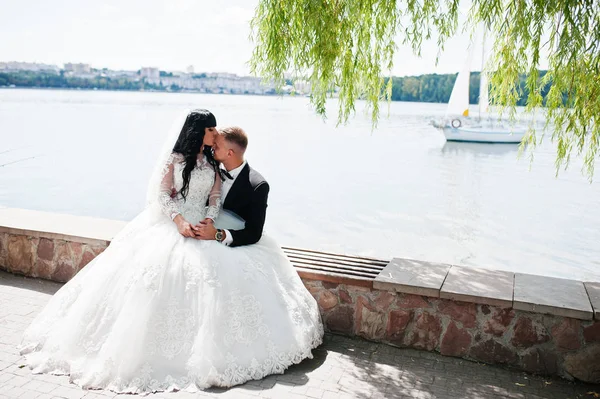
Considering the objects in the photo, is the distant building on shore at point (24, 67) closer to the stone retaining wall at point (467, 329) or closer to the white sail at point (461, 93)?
the white sail at point (461, 93)

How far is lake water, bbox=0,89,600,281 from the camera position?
15336 millimetres

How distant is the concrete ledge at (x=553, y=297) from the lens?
383 centimetres

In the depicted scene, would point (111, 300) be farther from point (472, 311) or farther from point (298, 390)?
point (472, 311)

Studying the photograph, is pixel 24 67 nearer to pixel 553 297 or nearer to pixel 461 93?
pixel 461 93

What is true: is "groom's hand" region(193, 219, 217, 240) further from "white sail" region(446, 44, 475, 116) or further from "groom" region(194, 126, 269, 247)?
"white sail" region(446, 44, 475, 116)

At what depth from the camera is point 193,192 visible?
13.9 ft

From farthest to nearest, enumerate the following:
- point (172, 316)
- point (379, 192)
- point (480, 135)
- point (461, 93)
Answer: point (480, 135)
point (461, 93)
point (379, 192)
point (172, 316)

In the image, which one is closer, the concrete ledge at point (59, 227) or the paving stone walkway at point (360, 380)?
the paving stone walkway at point (360, 380)

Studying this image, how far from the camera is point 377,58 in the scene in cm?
555

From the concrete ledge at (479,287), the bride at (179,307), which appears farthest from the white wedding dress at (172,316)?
the concrete ledge at (479,287)

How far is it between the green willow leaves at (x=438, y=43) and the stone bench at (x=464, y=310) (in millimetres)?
1534

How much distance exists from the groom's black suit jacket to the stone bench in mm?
620

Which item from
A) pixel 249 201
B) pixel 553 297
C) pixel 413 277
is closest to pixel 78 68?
pixel 249 201

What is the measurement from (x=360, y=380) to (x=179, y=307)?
1.31 metres
